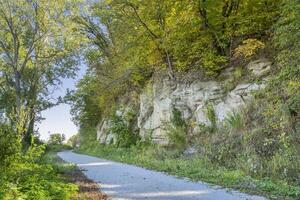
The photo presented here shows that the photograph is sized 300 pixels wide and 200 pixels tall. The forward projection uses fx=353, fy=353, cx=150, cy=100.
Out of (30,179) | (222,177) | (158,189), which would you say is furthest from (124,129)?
(30,179)

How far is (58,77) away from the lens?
25984 millimetres

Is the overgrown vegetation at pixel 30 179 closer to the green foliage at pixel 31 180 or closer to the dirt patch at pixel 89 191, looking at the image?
the green foliage at pixel 31 180

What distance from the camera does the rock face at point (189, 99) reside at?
53.3ft

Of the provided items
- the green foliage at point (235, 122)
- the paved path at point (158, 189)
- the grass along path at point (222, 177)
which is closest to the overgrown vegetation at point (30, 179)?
the paved path at point (158, 189)

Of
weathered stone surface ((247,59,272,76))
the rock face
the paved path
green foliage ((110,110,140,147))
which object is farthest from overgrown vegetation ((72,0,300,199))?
green foliage ((110,110,140,147))

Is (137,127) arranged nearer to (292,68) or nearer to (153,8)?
(153,8)

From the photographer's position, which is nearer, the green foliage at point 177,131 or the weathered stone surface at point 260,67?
the weathered stone surface at point 260,67

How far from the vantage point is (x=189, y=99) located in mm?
19594

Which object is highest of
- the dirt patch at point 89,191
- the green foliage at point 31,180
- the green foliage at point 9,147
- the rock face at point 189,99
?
the rock face at point 189,99

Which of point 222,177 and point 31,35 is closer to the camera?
point 222,177

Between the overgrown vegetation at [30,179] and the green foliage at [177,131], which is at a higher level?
the green foliage at [177,131]

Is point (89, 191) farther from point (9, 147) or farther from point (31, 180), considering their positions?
point (31, 180)

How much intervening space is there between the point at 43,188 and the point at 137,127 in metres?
22.6

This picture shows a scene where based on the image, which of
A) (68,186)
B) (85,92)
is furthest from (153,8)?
(85,92)
